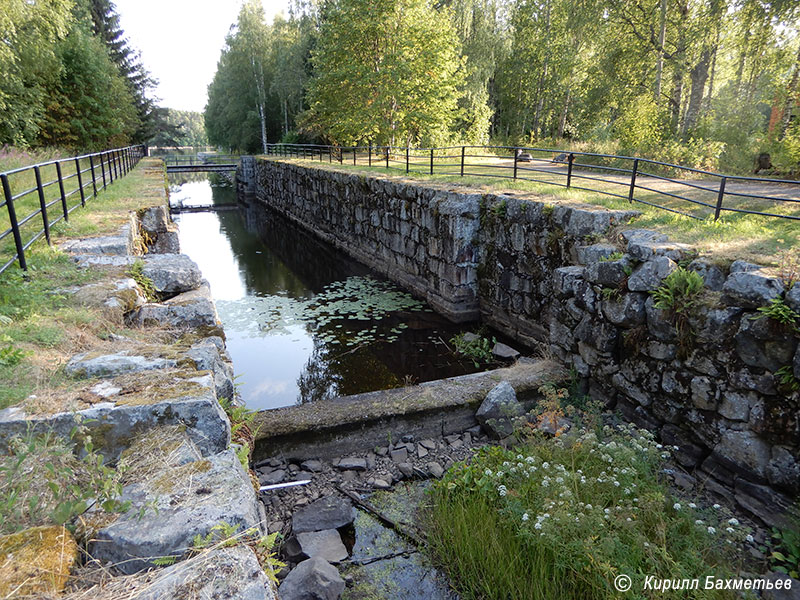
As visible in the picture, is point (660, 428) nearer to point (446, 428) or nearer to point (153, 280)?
point (446, 428)

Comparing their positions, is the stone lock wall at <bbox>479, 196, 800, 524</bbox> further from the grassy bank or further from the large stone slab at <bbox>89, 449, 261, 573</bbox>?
the grassy bank

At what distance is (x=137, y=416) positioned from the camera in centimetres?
256

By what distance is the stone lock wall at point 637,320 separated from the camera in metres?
4.32

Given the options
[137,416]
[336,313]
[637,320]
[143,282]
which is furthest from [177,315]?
[336,313]

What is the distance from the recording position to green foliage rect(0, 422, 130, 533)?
205cm

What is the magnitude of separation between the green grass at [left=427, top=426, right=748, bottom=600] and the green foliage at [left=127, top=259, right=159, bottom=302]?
3.43 meters

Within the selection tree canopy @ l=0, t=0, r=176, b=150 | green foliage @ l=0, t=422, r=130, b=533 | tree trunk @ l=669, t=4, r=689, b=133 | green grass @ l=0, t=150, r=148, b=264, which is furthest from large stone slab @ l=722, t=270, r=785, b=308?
tree canopy @ l=0, t=0, r=176, b=150

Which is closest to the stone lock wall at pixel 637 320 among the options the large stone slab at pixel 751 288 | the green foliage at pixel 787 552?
the large stone slab at pixel 751 288

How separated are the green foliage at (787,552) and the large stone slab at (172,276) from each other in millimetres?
5639

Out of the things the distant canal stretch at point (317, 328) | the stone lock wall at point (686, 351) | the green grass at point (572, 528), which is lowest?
the distant canal stretch at point (317, 328)

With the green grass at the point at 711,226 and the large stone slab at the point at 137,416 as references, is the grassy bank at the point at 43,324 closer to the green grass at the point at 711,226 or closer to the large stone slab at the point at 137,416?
the large stone slab at the point at 137,416

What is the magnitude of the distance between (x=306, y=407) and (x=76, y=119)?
26636 mm

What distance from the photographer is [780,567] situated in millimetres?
3590

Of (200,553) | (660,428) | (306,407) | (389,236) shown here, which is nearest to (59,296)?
(306,407)
